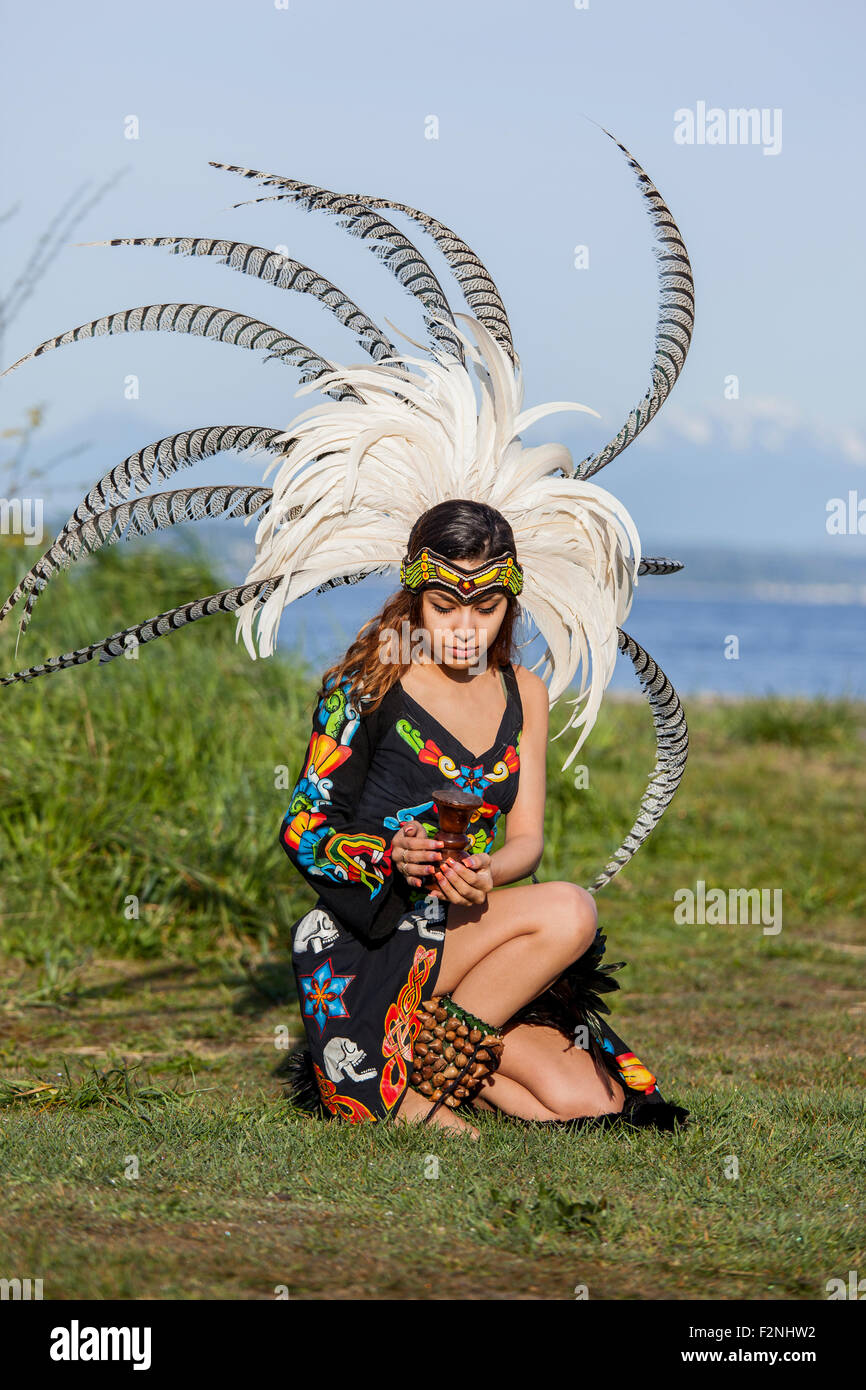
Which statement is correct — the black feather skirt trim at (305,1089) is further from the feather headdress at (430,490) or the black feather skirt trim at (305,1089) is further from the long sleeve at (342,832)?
the feather headdress at (430,490)

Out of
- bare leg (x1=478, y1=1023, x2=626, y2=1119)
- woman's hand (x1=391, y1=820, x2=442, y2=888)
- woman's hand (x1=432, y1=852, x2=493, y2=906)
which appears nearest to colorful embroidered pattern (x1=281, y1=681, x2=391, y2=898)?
woman's hand (x1=391, y1=820, x2=442, y2=888)

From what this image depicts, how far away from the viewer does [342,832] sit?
353 centimetres

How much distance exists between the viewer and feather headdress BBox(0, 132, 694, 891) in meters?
3.67

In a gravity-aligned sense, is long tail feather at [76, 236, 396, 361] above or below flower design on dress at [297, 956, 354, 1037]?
above

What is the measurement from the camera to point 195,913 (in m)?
6.21

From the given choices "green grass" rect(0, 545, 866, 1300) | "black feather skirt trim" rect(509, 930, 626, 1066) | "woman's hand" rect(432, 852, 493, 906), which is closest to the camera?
"green grass" rect(0, 545, 866, 1300)

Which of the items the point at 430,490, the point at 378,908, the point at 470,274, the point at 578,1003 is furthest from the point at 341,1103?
the point at 470,274

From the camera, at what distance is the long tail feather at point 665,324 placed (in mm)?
3705

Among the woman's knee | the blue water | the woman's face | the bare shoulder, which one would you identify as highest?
the blue water

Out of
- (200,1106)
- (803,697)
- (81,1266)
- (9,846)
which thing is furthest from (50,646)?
(803,697)

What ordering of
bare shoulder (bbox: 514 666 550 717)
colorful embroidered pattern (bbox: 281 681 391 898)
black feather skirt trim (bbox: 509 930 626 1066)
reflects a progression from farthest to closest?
bare shoulder (bbox: 514 666 550 717), black feather skirt trim (bbox: 509 930 626 1066), colorful embroidered pattern (bbox: 281 681 391 898)

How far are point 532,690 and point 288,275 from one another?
128 centimetres

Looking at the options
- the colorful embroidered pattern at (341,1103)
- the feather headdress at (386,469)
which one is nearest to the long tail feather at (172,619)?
the feather headdress at (386,469)

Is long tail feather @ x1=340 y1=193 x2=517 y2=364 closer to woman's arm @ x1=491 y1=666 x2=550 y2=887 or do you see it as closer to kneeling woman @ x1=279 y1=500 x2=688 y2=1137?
kneeling woman @ x1=279 y1=500 x2=688 y2=1137
